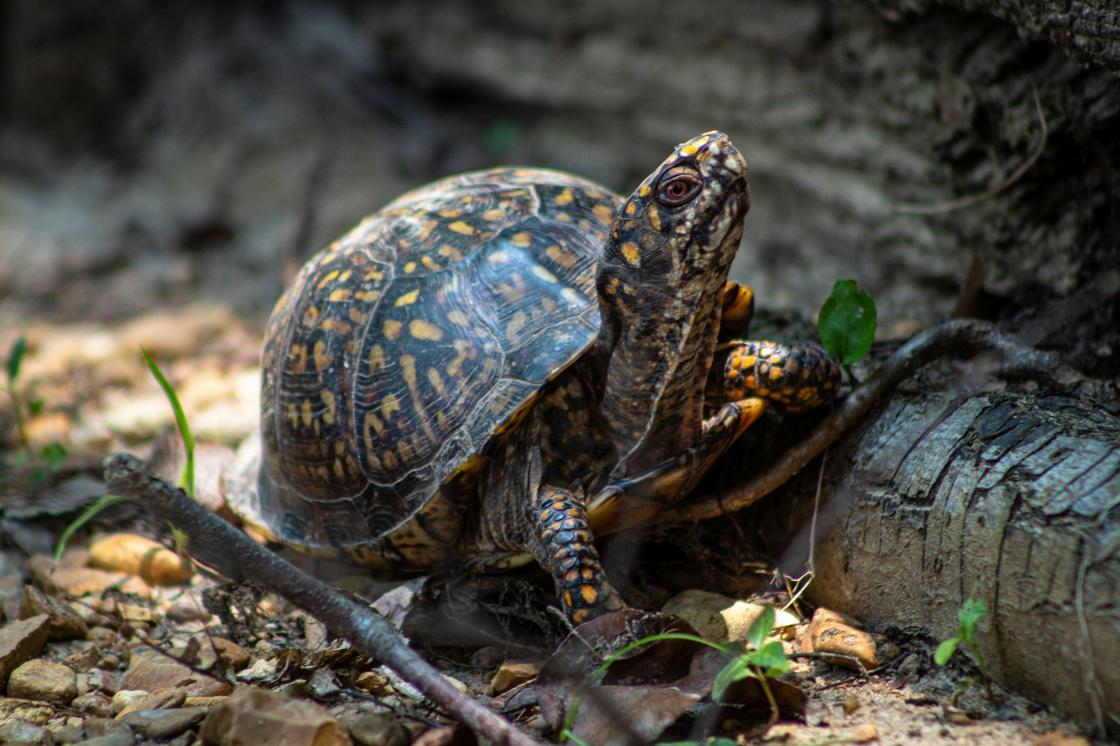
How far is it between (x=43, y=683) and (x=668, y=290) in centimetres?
178

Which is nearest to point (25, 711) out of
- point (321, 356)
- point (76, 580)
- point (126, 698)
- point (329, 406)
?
point (126, 698)

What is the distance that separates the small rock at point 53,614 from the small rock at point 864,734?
6.65 feet

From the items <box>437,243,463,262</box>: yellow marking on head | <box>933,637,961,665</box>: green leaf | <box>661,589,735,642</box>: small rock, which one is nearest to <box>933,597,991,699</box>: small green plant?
<box>933,637,961,665</box>: green leaf

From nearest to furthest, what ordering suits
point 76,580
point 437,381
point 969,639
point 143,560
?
point 969,639 < point 437,381 < point 76,580 < point 143,560

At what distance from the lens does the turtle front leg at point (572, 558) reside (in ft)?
7.35

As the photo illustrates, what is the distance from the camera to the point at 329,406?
2.76 m

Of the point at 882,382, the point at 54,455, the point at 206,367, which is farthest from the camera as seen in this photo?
the point at 206,367

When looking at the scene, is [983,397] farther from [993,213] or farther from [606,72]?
[606,72]

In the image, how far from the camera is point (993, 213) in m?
3.23

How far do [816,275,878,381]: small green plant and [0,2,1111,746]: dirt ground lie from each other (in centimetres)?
62

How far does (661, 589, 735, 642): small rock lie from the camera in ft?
7.57

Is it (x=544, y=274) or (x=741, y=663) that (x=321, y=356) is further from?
(x=741, y=663)

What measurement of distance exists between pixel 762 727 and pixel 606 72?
416 cm

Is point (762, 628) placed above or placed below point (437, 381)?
below
